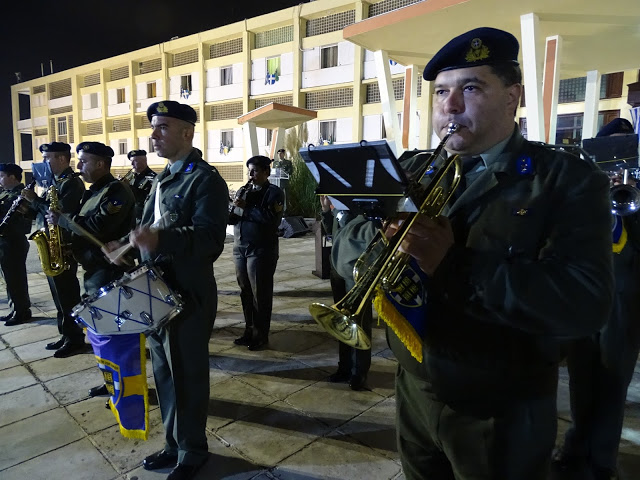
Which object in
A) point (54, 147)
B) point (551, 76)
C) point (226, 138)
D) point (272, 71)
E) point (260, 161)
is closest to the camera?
point (54, 147)

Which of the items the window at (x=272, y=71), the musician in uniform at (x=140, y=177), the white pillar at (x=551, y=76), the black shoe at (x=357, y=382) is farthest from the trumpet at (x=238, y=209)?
the window at (x=272, y=71)

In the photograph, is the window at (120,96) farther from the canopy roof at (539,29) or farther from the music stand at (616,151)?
the music stand at (616,151)

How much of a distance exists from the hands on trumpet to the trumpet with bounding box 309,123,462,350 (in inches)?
1.4

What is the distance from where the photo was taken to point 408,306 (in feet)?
4.67

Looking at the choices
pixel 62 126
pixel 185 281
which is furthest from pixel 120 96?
pixel 185 281

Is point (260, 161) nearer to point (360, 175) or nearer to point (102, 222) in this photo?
point (102, 222)

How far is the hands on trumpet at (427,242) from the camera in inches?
48.3

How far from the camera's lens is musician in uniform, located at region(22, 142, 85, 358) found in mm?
4762

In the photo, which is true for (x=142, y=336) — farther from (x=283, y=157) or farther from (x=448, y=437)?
(x=283, y=157)

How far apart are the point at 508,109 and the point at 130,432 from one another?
9.82ft

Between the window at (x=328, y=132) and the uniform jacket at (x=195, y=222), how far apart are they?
65.7 feet

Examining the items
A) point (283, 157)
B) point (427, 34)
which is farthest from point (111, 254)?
point (283, 157)

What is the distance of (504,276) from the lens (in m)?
1.21

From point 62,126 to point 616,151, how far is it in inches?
1679
